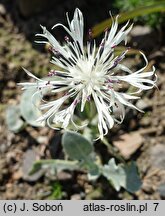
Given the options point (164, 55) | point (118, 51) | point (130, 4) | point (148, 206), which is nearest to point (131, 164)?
point (148, 206)

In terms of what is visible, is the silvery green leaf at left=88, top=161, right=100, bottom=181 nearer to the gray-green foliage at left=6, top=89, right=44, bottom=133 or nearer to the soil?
the soil

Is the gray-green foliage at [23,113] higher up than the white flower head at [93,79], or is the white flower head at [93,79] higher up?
the white flower head at [93,79]

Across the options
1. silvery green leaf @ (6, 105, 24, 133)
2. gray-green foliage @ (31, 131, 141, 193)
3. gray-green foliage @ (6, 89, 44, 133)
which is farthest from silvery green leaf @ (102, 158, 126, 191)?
silvery green leaf @ (6, 105, 24, 133)

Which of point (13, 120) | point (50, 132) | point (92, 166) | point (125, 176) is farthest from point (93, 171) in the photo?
point (13, 120)

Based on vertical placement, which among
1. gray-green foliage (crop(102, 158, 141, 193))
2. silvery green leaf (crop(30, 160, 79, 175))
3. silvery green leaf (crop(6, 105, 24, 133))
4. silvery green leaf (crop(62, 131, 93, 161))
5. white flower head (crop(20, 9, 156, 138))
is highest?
white flower head (crop(20, 9, 156, 138))

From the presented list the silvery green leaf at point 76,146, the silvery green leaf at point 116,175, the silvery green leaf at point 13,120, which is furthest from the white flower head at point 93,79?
the silvery green leaf at point 13,120

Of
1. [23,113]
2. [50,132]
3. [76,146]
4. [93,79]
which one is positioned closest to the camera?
[93,79]

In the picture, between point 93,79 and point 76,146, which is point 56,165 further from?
point 93,79

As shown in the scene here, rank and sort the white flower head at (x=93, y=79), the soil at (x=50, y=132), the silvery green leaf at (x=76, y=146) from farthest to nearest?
1. the soil at (x=50, y=132)
2. the silvery green leaf at (x=76, y=146)
3. the white flower head at (x=93, y=79)

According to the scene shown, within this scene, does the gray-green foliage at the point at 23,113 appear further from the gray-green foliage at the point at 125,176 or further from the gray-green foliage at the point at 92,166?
the gray-green foliage at the point at 125,176
